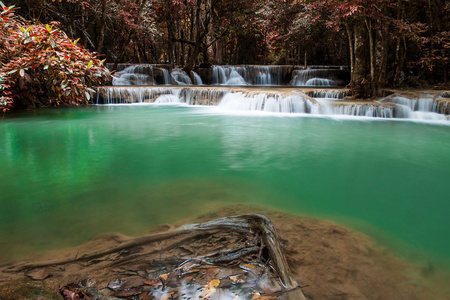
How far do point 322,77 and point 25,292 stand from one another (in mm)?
19636

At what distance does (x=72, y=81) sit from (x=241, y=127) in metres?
4.69

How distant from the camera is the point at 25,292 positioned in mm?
1386

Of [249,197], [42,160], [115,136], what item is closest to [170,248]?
[249,197]

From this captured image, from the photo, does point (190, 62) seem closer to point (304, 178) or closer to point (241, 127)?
point (241, 127)

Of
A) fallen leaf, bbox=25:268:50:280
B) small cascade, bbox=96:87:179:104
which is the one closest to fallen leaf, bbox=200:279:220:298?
fallen leaf, bbox=25:268:50:280

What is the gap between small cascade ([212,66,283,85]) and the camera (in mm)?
21188

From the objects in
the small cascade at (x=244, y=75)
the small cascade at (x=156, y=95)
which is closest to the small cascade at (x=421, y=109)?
the small cascade at (x=156, y=95)

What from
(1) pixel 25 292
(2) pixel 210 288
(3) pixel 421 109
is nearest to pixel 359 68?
(3) pixel 421 109

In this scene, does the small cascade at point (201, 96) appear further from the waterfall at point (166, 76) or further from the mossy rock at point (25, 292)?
the mossy rock at point (25, 292)

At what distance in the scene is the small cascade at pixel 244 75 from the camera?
2119cm

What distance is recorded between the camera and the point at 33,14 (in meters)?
11.4

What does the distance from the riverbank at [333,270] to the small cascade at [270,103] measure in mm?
8893

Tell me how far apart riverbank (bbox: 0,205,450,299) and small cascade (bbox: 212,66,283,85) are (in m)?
19.4

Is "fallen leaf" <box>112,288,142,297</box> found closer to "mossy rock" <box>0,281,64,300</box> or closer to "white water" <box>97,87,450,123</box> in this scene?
"mossy rock" <box>0,281,64,300</box>
